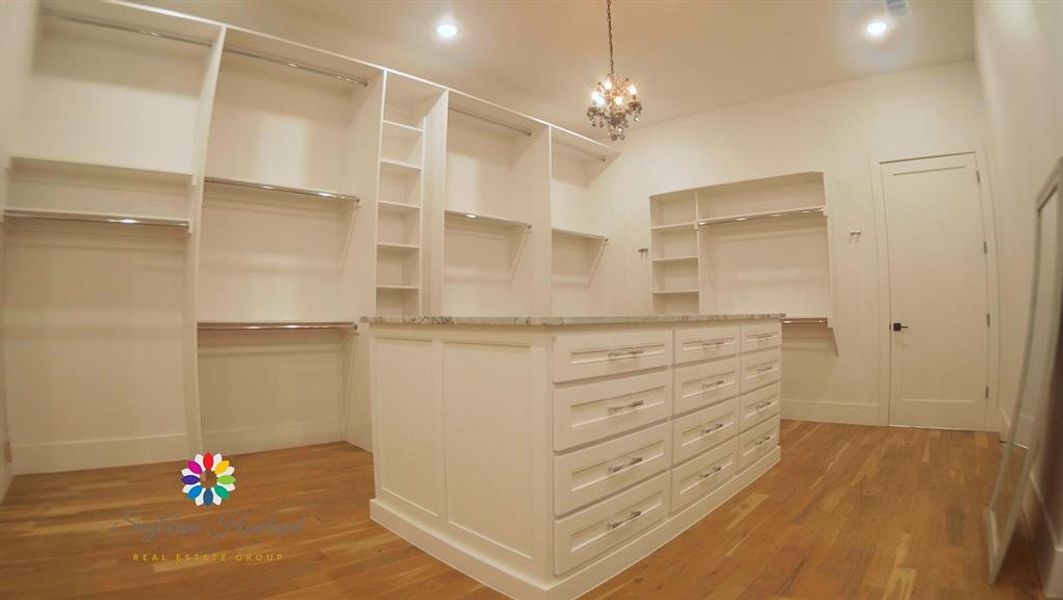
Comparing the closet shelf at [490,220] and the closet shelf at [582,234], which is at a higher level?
the closet shelf at [490,220]

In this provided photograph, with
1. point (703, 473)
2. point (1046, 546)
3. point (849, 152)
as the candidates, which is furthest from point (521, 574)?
point (849, 152)

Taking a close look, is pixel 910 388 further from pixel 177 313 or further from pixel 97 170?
pixel 97 170

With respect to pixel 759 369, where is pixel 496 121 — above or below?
above

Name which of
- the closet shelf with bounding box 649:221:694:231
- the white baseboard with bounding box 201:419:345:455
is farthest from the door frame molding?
the white baseboard with bounding box 201:419:345:455

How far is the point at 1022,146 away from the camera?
2.39m

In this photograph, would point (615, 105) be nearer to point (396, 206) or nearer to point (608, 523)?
point (396, 206)

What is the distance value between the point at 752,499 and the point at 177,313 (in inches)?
148

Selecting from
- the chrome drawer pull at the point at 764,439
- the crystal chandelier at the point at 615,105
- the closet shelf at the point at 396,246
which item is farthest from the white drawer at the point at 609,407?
the closet shelf at the point at 396,246

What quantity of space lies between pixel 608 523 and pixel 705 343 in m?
0.99

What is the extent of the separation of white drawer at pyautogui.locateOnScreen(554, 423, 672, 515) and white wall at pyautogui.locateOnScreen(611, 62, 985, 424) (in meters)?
3.21

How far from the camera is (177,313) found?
10.3ft

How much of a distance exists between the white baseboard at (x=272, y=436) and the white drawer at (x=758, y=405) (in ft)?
9.70

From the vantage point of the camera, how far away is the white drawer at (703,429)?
196 centimetres

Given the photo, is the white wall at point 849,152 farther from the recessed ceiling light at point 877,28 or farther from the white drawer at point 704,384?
the white drawer at point 704,384
